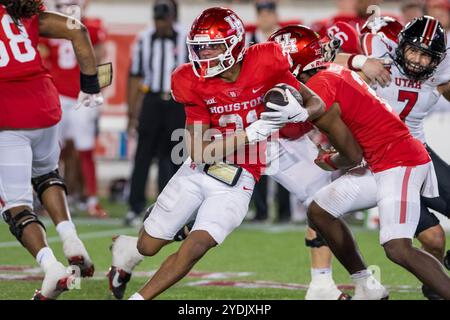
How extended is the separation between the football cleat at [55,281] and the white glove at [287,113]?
127 centimetres

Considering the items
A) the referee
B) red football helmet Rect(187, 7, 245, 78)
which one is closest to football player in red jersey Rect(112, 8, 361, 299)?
red football helmet Rect(187, 7, 245, 78)

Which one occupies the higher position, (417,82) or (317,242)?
(417,82)

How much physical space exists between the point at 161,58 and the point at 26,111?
156 inches

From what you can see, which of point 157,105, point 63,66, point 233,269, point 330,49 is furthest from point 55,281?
point 63,66

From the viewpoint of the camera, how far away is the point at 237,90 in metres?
4.96

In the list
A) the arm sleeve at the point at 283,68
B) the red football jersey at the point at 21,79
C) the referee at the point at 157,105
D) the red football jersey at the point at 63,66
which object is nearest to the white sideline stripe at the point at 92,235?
the referee at the point at 157,105

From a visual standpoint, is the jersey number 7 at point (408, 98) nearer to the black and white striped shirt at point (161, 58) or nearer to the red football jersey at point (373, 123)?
the red football jersey at point (373, 123)

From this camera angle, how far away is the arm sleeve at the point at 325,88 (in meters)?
4.95

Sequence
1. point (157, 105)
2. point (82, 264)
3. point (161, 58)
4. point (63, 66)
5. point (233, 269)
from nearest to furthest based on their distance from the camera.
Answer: point (82, 264), point (233, 269), point (157, 105), point (161, 58), point (63, 66)

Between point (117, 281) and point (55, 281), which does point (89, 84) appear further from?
point (55, 281)

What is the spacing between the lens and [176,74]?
5.05m

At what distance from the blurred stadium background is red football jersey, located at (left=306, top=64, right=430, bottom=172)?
3.54 ft

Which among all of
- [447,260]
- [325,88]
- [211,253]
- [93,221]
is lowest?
[93,221]
